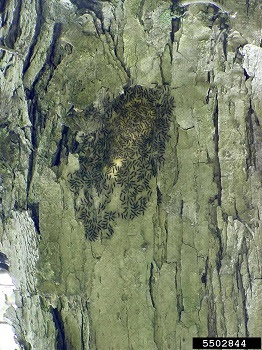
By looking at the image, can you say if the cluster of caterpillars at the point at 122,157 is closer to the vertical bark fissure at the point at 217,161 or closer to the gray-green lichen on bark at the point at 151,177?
the gray-green lichen on bark at the point at 151,177

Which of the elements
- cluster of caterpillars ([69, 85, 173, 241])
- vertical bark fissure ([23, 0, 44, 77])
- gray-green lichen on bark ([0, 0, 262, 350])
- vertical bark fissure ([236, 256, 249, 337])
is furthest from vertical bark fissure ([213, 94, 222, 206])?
vertical bark fissure ([23, 0, 44, 77])

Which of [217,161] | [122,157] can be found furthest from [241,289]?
[122,157]

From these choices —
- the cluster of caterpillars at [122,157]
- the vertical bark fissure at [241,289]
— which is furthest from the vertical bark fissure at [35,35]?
the vertical bark fissure at [241,289]

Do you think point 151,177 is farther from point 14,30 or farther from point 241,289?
point 14,30

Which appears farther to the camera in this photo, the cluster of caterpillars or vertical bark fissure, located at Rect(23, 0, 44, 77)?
vertical bark fissure, located at Rect(23, 0, 44, 77)

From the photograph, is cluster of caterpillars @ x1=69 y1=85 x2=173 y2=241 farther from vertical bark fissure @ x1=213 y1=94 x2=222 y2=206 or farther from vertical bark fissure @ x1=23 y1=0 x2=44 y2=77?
vertical bark fissure @ x1=23 y1=0 x2=44 y2=77

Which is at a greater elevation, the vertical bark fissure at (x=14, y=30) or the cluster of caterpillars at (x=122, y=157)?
the vertical bark fissure at (x=14, y=30)

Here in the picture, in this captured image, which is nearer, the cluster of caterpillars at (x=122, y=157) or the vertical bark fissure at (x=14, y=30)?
the cluster of caterpillars at (x=122, y=157)
